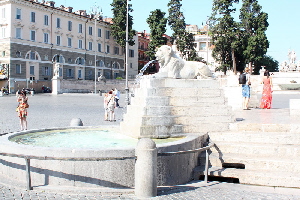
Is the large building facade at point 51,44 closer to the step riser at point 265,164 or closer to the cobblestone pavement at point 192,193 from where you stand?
the step riser at point 265,164

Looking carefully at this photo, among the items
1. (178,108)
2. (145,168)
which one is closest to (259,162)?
(178,108)

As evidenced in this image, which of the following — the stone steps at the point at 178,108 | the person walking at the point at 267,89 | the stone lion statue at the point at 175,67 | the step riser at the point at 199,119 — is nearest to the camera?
the stone steps at the point at 178,108

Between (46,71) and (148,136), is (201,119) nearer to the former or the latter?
(148,136)

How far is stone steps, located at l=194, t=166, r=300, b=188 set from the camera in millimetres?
6199

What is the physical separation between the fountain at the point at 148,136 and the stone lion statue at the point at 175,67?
27mm

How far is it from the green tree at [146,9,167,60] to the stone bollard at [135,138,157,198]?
54.4 m

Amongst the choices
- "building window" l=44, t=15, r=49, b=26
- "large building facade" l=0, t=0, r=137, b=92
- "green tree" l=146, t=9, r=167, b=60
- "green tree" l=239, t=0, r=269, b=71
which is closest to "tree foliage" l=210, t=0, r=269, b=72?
"green tree" l=239, t=0, r=269, b=71

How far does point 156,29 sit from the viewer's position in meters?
60.2

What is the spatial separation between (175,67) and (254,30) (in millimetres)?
52179

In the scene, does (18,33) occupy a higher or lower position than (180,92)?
higher

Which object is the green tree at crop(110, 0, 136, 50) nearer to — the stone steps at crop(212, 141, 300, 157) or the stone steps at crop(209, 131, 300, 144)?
the stone steps at crop(209, 131, 300, 144)

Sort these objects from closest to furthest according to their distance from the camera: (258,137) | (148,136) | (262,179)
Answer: (262,179), (258,137), (148,136)

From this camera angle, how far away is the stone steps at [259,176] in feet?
20.3

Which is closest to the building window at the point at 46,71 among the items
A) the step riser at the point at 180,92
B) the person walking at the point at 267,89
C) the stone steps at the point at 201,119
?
the person walking at the point at 267,89
